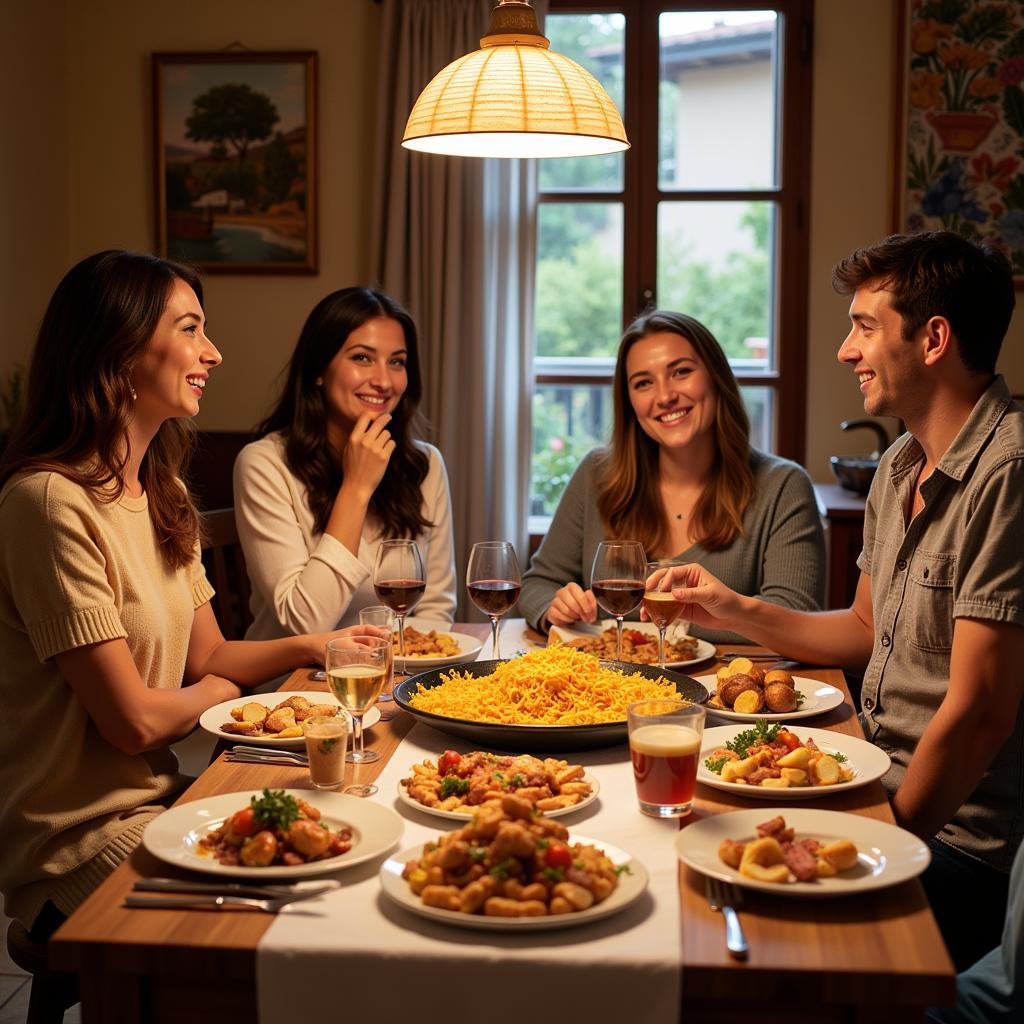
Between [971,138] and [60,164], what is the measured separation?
10.8 feet

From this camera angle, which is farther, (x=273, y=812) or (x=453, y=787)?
(x=453, y=787)

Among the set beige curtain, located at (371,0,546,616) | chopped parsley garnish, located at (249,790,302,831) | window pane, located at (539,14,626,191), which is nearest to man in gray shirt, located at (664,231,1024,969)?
chopped parsley garnish, located at (249,790,302,831)

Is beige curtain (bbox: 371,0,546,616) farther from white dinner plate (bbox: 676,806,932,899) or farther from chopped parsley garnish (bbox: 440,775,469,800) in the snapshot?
white dinner plate (bbox: 676,806,932,899)

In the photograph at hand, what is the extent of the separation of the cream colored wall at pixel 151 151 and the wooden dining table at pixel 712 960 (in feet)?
11.6

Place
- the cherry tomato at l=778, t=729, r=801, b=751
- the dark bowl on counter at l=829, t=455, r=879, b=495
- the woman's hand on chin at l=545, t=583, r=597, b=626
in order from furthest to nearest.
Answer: the dark bowl on counter at l=829, t=455, r=879, b=495 → the woman's hand on chin at l=545, t=583, r=597, b=626 → the cherry tomato at l=778, t=729, r=801, b=751

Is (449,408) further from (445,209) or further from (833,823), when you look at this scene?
(833,823)

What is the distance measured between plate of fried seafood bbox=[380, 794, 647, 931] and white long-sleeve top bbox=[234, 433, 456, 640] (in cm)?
134

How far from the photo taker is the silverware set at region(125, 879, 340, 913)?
3.80ft

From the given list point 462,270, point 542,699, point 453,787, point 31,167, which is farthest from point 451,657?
point 31,167

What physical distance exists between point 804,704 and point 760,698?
0.27ft

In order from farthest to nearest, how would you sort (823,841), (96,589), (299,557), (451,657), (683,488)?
(683,488), (299,557), (451,657), (96,589), (823,841)

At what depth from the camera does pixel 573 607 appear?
2301 millimetres

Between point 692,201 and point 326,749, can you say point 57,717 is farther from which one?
point 692,201

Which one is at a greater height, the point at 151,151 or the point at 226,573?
the point at 151,151
